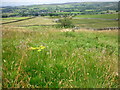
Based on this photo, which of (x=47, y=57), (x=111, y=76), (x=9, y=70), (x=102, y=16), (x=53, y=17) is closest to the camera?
(x=111, y=76)

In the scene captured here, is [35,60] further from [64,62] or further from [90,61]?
[90,61]

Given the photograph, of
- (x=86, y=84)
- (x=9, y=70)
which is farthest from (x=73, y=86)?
(x=9, y=70)

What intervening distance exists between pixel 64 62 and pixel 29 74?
3.60 feet

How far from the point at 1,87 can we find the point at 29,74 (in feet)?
2.32

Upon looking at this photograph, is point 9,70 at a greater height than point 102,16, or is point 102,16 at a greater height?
point 102,16

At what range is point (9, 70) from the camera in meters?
3.38

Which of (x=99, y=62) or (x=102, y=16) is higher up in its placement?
(x=102, y=16)

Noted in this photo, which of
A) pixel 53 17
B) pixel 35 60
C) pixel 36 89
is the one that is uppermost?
pixel 53 17

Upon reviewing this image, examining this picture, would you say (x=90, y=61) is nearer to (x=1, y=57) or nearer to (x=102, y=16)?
(x=1, y=57)

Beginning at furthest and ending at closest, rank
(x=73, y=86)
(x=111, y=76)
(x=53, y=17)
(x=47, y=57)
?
(x=53, y=17)
(x=47, y=57)
(x=111, y=76)
(x=73, y=86)

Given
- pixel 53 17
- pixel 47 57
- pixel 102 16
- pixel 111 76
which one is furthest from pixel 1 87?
pixel 102 16

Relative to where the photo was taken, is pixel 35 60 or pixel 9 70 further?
pixel 35 60

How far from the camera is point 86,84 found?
280 cm

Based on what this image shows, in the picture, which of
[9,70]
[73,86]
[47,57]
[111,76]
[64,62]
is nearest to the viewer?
[73,86]
